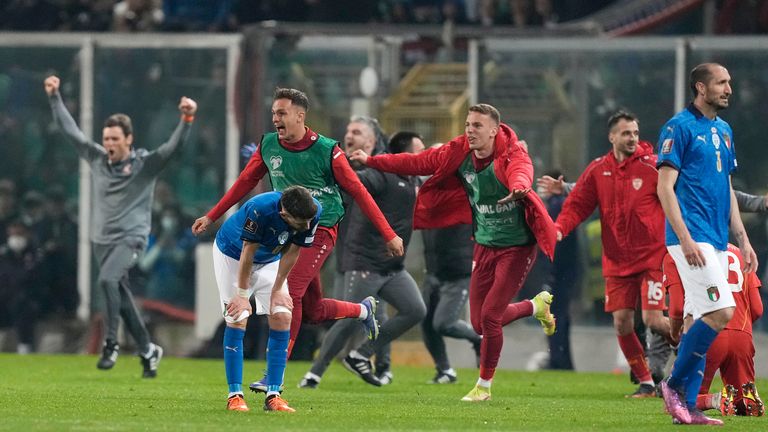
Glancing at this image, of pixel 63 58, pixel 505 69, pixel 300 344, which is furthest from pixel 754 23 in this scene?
pixel 63 58

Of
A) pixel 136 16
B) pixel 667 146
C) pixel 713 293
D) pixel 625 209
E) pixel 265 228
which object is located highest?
pixel 136 16

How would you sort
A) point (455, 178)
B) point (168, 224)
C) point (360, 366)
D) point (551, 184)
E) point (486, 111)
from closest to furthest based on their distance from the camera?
point (486, 111)
point (455, 178)
point (551, 184)
point (360, 366)
point (168, 224)

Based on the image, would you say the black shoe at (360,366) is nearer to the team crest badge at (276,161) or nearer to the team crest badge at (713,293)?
the team crest badge at (276,161)

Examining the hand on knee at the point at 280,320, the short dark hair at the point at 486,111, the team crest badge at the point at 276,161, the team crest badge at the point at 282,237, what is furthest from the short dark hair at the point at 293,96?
the hand on knee at the point at 280,320

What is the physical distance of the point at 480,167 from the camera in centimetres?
1151

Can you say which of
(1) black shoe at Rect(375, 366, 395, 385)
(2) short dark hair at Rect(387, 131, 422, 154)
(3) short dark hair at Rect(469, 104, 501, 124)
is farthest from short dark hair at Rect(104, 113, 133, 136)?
(3) short dark hair at Rect(469, 104, 501, 124)

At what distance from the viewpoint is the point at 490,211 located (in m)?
11.5

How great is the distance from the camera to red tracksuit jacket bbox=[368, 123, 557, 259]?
11.3 meters

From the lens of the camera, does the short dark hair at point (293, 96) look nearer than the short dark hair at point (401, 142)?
Yes

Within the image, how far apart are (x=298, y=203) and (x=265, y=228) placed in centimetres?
35

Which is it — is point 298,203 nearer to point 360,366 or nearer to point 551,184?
point 551,184

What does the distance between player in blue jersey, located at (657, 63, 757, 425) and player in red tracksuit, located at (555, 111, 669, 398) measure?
2818 millimetres

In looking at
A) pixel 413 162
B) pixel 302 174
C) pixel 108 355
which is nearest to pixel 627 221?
pixel 413 162

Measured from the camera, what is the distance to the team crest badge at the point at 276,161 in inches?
431
